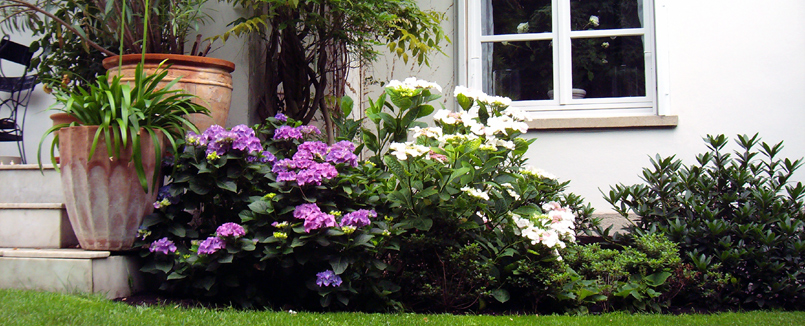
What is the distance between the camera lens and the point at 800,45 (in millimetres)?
4062

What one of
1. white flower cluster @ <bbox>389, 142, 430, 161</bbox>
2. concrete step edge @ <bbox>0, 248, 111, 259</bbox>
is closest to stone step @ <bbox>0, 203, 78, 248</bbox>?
concrete step edge @ <bbox>0, 248, 111, 259</bbox>

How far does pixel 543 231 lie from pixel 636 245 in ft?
2.34

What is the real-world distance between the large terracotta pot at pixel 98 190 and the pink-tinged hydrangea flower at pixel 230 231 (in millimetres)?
501

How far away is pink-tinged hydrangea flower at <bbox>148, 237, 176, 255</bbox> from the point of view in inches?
97.3

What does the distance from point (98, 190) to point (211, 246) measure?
61 centimetres

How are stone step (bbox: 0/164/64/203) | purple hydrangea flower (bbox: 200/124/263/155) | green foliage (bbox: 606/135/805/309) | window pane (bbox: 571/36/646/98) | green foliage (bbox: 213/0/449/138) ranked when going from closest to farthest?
purple hydrangea flower (bbox: 200/124/263/155), green foliage (bbox: 606/135/805/309), stone step (bbox: 0/164/64/203), green foliage (bbox: 213/0/449/138), window pane (bbox: 571/36/646/98)

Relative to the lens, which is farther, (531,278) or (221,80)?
(221,80)

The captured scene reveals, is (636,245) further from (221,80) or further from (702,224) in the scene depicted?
(221,80)

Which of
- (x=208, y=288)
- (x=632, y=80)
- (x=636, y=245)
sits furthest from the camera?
(x=632, y=80)

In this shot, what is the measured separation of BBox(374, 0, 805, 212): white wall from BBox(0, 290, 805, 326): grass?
176cm

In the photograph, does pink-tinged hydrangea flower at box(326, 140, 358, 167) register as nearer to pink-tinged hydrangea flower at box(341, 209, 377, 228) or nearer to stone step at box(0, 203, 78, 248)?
pink-tinged hydrangea flower at box(341, 209, 377, 228)

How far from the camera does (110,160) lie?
2469mm

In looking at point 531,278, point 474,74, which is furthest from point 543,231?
point 474,74

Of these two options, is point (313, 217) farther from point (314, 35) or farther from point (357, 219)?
point (314, 35)
